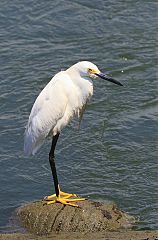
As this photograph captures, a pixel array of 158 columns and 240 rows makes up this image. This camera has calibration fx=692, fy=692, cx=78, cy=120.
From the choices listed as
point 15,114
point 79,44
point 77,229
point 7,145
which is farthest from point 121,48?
point 77,229

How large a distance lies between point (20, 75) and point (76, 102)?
168 inches

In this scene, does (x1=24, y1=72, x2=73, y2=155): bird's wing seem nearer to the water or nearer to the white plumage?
the white plumage

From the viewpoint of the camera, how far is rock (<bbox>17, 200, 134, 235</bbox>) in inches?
283

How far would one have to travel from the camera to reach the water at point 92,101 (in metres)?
8.65

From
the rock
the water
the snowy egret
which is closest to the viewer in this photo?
the rock

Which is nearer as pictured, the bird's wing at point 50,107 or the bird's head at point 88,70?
the bird's head at point 88,70

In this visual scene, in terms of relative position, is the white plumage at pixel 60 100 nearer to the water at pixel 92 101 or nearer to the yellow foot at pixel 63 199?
the yellow foot at pixel 63 199

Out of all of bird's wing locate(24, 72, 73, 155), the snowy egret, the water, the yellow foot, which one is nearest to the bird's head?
the snowy egret

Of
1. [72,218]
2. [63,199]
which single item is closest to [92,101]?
[63,199]

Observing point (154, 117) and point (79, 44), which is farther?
point (79, 44)

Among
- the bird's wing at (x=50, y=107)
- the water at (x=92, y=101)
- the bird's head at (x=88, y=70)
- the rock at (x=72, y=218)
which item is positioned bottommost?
the water at (x=92, y=101)

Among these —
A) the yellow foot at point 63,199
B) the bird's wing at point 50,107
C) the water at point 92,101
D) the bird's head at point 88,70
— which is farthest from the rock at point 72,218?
the bird's head at point 88,70

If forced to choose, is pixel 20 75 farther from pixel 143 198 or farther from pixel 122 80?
pixel 143 198

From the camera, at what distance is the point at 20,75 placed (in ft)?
38.2
